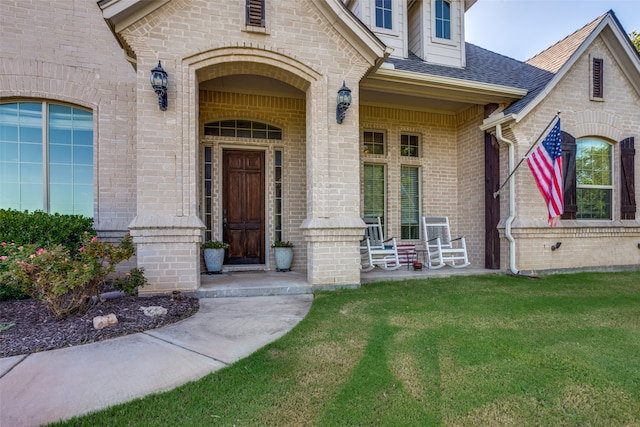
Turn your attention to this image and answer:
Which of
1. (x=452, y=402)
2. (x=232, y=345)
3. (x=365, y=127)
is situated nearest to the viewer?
(x=452, y=402)

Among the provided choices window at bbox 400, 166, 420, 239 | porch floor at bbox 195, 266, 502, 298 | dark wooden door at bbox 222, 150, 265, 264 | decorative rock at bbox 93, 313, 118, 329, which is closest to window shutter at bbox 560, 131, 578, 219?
porch floor at bbox 195, 266, 502, 298

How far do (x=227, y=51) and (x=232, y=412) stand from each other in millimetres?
4807

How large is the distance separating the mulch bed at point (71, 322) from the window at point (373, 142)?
16.8 ft

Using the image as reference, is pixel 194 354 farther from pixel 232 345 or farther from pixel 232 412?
pixel 232 412

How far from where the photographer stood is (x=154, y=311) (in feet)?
13.0

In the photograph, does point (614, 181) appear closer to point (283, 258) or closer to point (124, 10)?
point (283, 258)

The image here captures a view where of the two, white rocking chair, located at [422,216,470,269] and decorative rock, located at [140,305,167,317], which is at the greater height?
white rocking chair, located at [422,216,470,269]

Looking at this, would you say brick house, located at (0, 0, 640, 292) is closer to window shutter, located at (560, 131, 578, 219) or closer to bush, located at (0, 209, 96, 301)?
→ window shutter, located at (560, 131, 578, 219)

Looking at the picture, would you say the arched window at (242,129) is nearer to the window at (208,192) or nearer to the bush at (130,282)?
the window at (208,192)

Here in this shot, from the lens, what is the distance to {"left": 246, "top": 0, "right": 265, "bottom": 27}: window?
16.8 feet

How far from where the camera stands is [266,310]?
14.2ft

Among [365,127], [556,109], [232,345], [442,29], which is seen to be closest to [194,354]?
[232,345]

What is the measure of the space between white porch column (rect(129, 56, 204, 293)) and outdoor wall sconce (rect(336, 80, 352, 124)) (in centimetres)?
222

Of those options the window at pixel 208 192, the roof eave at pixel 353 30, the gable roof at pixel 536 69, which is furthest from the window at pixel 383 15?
the window at pixel 208 192
